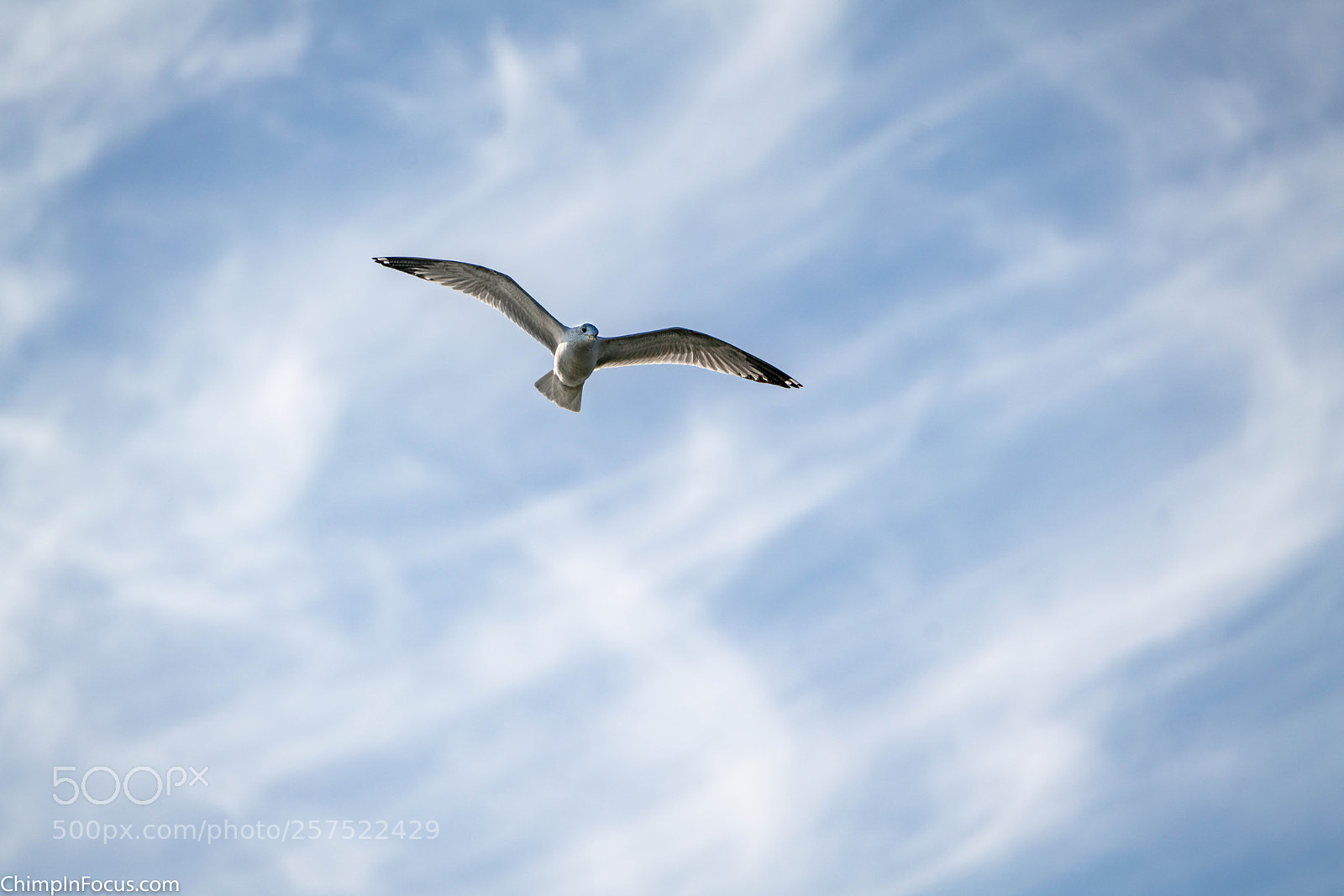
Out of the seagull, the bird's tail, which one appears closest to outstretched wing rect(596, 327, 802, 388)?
the seagull

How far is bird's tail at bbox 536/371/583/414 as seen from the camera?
1919 cm

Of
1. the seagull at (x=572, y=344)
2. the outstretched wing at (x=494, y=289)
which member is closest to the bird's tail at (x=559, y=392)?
the seagull at (x=572, y=344)

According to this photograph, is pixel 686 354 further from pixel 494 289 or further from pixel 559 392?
pixel 494 289

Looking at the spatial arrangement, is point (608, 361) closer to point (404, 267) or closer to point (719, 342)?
point (719, 342)

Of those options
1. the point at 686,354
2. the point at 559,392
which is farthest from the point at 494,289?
the point at 686,354

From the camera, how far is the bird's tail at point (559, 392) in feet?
63.0

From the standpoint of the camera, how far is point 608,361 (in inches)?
775

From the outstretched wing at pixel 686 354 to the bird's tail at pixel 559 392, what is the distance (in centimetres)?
73

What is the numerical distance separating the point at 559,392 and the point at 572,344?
4.09 feet

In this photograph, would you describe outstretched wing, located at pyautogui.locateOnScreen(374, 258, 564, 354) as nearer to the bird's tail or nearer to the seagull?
the seagull

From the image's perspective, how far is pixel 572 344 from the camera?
18.3 meters

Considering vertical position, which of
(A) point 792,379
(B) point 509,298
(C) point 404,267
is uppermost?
(C) point 404,267

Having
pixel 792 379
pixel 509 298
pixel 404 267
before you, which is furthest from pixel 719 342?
pixel 404 267

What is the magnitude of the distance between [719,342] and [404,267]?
583cm
